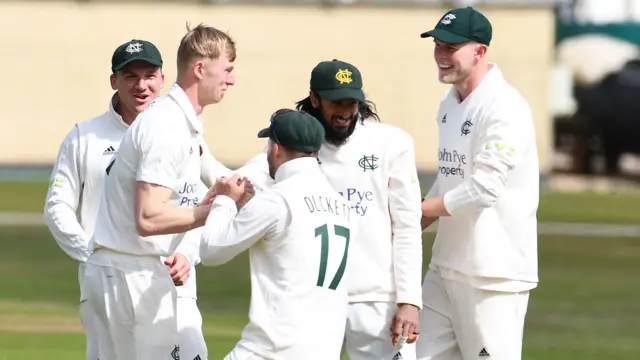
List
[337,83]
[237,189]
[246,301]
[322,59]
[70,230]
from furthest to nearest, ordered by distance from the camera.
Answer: [322,59]
[246,301]
[70,230]
[337,83]
[237,189]

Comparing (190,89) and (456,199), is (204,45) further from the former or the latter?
(456,199)

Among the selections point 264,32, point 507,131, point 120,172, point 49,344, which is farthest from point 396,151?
point 264,32

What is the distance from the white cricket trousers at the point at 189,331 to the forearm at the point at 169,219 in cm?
102

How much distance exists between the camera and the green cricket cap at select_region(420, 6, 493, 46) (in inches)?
282

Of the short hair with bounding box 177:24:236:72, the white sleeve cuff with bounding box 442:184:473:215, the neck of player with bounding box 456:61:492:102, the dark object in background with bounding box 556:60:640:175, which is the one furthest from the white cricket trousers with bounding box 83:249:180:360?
the dark object in background with bounding box 556:60:640:175

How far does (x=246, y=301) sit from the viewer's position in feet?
50.4

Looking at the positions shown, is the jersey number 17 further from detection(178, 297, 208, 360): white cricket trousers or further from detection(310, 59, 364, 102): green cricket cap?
detection(178, 297, 208, 360): white cricket trousers

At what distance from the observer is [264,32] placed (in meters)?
37.0

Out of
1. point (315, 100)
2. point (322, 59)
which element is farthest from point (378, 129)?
point (322, 59)

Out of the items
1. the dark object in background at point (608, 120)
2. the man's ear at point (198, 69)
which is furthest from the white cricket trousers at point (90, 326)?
the dark object in background at point (608, 120)

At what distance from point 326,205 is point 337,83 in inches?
29.6

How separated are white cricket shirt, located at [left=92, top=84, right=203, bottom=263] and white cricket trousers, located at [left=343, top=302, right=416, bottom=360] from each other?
0.96m

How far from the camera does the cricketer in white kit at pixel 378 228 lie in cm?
675

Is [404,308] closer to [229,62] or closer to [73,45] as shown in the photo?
[229,62]
